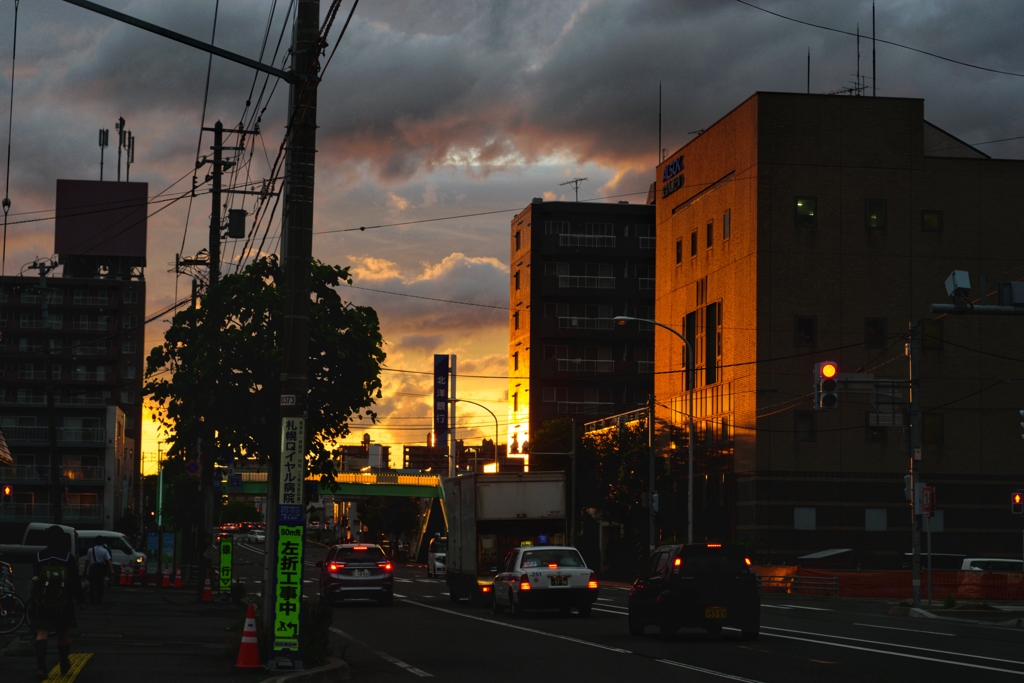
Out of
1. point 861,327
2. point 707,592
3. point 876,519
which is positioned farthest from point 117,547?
point 707,592

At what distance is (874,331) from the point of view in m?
58.9

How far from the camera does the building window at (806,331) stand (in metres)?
58.4

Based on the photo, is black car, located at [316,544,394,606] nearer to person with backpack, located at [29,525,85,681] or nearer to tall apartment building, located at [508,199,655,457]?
person with backpack, located at [29,525,85,681]

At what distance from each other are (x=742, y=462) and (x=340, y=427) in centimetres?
3250

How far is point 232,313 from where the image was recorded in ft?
96.7

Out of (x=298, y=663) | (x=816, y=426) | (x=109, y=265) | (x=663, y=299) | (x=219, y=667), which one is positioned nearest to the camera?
(x=298, y=663)

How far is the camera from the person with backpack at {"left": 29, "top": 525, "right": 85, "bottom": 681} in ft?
48.9

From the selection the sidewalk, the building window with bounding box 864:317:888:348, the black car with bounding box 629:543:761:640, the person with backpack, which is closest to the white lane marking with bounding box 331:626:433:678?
the sidewalk

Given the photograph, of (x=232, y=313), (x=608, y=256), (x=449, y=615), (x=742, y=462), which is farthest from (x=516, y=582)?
(x=608, y=256)

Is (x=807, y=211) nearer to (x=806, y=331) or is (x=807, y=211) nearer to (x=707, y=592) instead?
(x=806, y=331)

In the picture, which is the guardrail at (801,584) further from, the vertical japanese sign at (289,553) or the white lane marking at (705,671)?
the vertical japanese sign at (289,553)

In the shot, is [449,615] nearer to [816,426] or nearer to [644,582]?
[644,582]

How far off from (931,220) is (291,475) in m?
49.8

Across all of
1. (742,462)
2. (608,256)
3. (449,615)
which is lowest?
(449,615)
